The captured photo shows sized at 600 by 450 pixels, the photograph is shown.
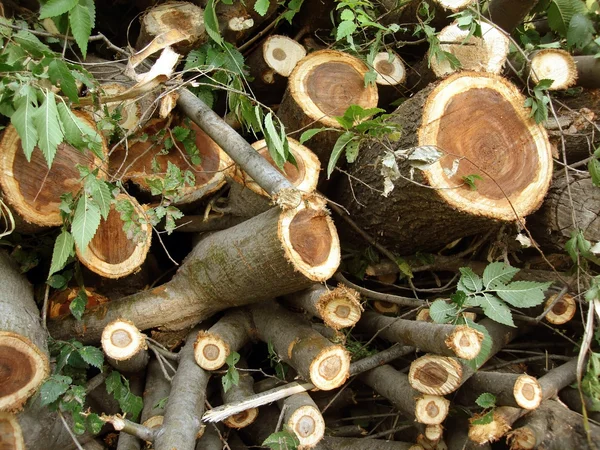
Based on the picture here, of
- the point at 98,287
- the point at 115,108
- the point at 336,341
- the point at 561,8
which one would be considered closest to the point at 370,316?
the point at 336,341

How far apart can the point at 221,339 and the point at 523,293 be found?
1111 millimetres

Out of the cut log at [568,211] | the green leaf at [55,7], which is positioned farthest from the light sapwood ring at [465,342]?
the green leaf at [55,7]

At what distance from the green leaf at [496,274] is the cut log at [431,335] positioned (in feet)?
0.84

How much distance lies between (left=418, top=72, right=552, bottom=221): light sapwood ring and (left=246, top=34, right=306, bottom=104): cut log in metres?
0.89

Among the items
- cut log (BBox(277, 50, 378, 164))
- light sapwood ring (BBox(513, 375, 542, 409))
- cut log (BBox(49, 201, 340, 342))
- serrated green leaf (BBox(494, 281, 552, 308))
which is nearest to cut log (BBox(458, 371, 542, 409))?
light sapwood ring (BBox(513, 375, 542, 409))

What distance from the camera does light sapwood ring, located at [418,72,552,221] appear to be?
1.61 metres

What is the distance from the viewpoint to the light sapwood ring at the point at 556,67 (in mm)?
1976

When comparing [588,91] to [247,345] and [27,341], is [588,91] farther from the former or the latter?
[27,341]

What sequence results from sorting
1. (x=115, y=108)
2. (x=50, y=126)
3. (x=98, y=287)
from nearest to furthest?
1. (x=50, y=126)
2. (x=115, y=108)
3. (x=98, y=287)

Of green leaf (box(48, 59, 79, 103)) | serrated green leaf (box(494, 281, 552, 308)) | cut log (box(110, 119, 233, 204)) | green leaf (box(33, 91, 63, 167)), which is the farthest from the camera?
cut log (box(110, 119, 233, 204))

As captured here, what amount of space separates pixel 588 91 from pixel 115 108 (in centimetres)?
204

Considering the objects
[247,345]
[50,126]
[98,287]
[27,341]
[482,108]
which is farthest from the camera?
[247,345]

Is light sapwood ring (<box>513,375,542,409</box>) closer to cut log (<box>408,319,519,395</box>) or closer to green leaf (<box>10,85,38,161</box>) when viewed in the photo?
cut log (<box>408,319,519,395</box>)

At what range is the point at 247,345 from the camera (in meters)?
2.26
